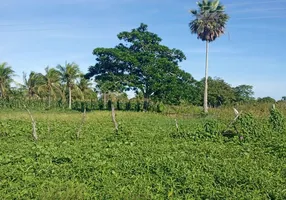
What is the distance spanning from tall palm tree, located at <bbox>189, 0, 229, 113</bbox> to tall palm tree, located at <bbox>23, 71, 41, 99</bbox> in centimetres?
2277

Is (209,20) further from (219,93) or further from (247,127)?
(247,127)

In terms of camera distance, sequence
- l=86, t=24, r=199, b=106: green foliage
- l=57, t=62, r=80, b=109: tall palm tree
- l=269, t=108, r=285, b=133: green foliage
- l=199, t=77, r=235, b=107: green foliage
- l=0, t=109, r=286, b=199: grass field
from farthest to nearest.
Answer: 1. l=199, t=77, r=235, b=107: green foliage
2. l=57, t=62, r=80, b=109: tall palm tree
3. l=86, t=24, r=199, b=106: green foliage
4. l=269, t=108, r=285, b=133: green foliage
5. l=0, t=109, r=286, b=199: grass field

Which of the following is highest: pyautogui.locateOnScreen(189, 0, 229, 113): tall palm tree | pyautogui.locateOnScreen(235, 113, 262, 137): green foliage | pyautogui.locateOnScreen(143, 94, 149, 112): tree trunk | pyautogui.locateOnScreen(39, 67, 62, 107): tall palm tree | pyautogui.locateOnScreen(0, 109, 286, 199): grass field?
pyautogui.locateOnScreen(189, 0, 229, 113): tall palm tree

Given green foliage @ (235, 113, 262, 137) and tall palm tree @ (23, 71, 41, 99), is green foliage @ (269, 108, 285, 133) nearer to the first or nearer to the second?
green foliage @ (235, 113, 262, 137)

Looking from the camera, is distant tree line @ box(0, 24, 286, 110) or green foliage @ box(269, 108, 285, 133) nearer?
green foliage @ box(269, 108, 285, 133)

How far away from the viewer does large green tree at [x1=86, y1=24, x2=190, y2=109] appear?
35375mm

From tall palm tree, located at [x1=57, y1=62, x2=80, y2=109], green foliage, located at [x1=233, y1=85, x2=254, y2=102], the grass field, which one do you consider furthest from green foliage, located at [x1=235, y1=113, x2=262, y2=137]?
green foliage, located at [x1=233, y1=85, x2=254, y2=102]

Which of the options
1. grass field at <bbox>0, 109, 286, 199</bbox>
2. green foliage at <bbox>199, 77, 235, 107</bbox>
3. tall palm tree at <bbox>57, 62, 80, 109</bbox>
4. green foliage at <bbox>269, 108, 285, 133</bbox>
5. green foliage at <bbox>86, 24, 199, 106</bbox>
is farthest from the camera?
green foliage at <bbox>199, 77, 235, 107</bbox>

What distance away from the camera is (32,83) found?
156 ft

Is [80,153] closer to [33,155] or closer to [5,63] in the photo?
[33,155]

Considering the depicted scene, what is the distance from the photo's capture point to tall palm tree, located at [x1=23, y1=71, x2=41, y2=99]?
4669 centimetres

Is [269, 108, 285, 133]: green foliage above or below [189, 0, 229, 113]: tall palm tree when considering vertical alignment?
below

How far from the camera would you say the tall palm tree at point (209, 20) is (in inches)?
1489

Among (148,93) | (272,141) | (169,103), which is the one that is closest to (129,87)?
(148,93)
